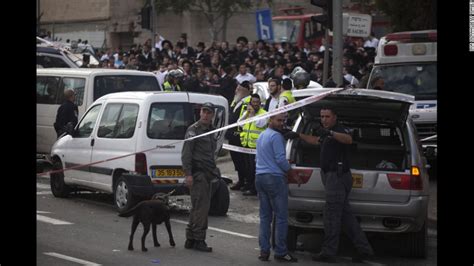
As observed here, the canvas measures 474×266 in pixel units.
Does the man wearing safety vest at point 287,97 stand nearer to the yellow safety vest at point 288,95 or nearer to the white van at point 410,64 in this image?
the yellow safety vest at point 288,95

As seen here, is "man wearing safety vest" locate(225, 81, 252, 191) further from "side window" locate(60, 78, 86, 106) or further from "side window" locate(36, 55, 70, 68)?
"side window" locate(36, 55, 70, 68)

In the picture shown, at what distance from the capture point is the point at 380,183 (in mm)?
11625

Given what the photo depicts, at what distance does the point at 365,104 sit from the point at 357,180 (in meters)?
0.90

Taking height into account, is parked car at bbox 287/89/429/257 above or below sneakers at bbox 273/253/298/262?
above

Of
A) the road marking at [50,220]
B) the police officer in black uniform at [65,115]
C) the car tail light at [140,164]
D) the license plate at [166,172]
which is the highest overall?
the police officer in black uniform at [65,115]

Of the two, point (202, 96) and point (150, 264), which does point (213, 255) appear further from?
point (202, 96)

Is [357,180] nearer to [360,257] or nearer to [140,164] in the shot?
[360,257]

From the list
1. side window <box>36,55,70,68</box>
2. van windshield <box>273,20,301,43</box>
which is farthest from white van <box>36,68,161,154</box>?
van windshield <box>273,20,301,43</box>

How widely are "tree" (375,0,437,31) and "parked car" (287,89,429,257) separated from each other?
11.5 m

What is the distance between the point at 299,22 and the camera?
3922 centimetres

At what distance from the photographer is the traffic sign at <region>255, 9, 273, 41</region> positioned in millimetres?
32781

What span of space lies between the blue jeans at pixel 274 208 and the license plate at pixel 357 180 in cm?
77

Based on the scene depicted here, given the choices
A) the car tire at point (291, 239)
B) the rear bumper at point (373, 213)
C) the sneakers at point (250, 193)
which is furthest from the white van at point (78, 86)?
the rear bumper at point (373, 213)

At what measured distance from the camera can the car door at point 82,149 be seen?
1573 cm
